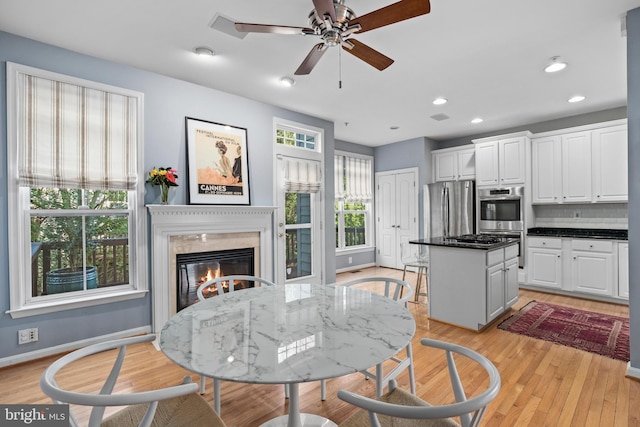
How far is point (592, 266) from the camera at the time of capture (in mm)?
4273

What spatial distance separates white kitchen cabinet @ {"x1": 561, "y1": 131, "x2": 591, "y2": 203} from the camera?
177 inches

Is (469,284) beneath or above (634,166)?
beneath

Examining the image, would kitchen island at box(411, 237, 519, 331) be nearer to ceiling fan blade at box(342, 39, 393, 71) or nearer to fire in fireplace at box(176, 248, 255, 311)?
ceiling fan blade at box(342, 39, 393, 71)

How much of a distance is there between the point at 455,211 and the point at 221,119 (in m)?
4.28

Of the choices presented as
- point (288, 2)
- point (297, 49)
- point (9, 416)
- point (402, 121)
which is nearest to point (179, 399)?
point (9, 416)

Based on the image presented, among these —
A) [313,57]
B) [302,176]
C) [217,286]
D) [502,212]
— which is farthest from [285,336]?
[502,212]

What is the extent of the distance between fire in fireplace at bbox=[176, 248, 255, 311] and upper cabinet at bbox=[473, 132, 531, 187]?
13.4 ft

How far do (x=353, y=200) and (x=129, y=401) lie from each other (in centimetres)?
595

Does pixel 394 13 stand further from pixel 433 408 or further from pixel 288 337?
pixel 433 408

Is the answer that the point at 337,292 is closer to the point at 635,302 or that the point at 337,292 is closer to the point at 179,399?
the point at 179,399

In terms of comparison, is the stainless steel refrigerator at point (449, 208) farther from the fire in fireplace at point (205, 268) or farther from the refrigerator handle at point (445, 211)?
the fire in fireplace at point (205, 268)

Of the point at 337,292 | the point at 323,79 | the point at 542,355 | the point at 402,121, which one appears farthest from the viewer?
the point at 402,121

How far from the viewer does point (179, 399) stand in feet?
4.36

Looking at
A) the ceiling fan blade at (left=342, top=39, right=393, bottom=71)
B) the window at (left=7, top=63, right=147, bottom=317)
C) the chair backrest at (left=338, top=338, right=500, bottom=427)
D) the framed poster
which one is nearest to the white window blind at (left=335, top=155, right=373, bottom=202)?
the framed poster
